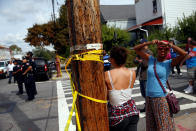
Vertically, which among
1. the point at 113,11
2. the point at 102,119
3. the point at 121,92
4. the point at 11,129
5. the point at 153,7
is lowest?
the point at 11,129

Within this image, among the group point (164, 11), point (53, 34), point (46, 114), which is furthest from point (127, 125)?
point (164, 11)

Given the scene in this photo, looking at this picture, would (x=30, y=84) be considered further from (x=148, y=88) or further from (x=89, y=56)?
(x=89, y=56)

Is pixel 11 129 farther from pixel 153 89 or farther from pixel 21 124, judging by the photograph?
pixel 153 89

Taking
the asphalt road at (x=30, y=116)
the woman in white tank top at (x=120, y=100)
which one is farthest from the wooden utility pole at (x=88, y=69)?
the asphalt road at (x=30, y=116)

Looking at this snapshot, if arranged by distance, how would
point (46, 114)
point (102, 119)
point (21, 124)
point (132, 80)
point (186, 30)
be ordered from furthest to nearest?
point (186, 30) < point (46, 114) < point (21, 124) < point (132, 80) < point (102, 119)

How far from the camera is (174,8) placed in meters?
23.6

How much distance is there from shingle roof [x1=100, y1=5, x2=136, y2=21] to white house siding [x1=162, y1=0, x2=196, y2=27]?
9.57 m

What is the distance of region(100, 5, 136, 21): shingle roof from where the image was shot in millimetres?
32344

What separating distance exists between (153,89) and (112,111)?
36.9 inches

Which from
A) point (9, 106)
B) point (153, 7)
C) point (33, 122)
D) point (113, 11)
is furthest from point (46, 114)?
point (113, 11)

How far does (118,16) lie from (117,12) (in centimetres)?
205

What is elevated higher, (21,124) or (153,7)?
(153,7)

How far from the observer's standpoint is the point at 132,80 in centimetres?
230

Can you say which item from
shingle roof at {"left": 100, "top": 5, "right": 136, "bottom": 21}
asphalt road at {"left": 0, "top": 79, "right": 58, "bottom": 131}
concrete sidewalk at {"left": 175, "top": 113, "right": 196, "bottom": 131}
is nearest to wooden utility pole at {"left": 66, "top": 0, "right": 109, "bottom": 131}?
concrete sidewalk at {"left": 175, "top": 113, "right": 196, "bottom": 131}
